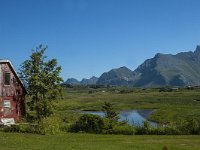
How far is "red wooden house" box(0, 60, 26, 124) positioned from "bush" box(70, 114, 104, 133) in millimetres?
13386

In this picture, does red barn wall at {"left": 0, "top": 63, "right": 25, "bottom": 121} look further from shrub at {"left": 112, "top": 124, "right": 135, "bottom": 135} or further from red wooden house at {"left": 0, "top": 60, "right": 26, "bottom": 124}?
shrub at {"left": 112, "top": 124, "right": 135, "bottom": 135}

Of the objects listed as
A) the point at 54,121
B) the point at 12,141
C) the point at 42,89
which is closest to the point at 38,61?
the point at 42,89

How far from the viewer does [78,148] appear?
30.9 meters

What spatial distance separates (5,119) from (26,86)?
600 centimetres

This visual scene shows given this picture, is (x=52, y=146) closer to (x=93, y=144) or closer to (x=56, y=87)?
(x=93, y=144)

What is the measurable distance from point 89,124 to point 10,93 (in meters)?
16.6

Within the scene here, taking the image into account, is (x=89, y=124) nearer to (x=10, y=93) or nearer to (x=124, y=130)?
(x=124, y=130)

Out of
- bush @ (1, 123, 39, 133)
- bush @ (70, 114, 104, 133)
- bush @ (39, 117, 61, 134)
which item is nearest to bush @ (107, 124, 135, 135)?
bush @ (70, 114, 104, 133)

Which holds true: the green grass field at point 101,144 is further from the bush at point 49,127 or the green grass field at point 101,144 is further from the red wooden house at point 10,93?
the red wooden house at point 10,93

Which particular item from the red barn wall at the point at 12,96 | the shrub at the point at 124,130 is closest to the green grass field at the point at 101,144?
the shrub at the point at 124,130

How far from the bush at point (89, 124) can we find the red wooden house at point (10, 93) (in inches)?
527

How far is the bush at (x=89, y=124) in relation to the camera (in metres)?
45.2

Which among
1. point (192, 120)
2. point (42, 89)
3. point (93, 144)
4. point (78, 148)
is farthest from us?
point (42, 89)

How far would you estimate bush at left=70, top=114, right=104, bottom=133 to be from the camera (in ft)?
148
